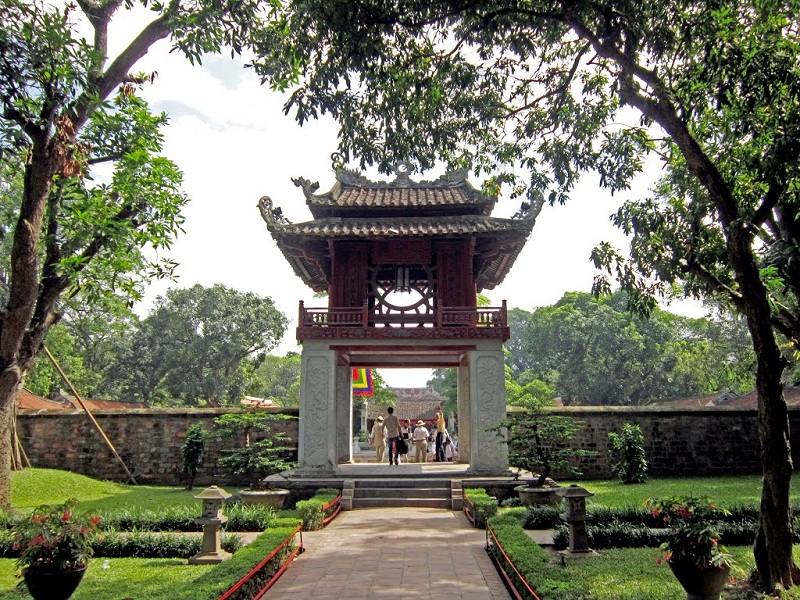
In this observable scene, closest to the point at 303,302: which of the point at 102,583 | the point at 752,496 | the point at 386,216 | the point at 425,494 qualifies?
the point at 386,216

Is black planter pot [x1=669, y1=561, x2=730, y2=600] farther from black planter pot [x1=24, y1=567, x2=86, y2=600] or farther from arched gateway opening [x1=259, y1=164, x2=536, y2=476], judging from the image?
arched gateway opening [x1=259, y1=164, x2=536, y2=476]

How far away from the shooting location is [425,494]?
13.6 meters

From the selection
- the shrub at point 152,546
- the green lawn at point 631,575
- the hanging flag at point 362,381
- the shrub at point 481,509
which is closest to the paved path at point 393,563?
the shrub at point 481,509

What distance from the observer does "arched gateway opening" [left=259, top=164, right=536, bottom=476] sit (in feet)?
47.4

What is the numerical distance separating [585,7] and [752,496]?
37.8 ft

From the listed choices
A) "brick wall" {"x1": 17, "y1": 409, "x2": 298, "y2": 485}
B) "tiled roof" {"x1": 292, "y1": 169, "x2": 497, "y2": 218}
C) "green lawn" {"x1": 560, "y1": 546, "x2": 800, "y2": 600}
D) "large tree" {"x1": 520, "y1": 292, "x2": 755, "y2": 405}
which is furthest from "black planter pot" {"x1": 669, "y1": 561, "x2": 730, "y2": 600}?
"large tree" {"x1": 520, "y1": 292, "x2": 755, "y2": 405}

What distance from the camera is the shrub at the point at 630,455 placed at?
663 inches

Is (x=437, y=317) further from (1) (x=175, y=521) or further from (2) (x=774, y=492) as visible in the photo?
(2) (x=774, y=492)

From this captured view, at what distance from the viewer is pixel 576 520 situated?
8.22 meters

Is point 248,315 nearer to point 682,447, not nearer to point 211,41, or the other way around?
point 682,447

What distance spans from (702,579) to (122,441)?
1765 cm

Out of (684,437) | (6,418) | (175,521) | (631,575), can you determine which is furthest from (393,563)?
(684,437)

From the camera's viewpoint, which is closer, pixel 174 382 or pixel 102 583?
pixel 102 583

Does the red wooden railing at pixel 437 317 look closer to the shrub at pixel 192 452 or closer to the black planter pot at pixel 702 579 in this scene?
the shrub at pixel 192 452
